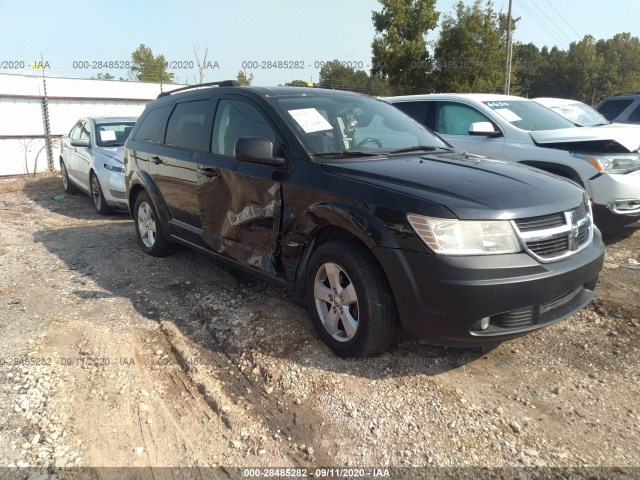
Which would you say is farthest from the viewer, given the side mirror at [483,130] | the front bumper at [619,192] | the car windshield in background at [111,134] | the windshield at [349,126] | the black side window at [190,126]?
the car windshield in background at [111,134]

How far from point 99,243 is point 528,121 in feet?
18.6

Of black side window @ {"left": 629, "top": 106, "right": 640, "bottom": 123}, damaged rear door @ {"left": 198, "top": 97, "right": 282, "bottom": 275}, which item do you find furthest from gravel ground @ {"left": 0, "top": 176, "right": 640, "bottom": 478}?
black side window @ {"left": 629, "top": 106, "right": 640, "bottom": 123}

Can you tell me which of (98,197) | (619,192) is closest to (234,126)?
(619,192)

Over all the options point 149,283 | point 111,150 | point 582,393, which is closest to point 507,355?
point 582,393

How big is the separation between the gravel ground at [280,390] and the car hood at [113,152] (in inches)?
157

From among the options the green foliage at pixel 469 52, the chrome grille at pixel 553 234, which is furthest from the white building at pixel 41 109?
the green foliage at pixel 469 52

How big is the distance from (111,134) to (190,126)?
4.92 metres

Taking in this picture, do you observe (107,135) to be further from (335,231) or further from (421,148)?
(335,231)

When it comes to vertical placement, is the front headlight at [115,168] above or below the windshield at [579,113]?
below

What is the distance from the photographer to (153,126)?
5574 mm

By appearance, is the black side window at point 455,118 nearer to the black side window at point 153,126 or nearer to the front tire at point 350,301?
the black side window at point 153,126

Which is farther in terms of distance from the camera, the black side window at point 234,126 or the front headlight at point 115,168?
the front headlight at point 115,168

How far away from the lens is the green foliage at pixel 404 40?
85.3 ft

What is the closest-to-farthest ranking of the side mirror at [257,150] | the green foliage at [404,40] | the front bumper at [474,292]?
the front bumper at [474,292], the side mirror at [257,150], the green foliage at [404,40]
